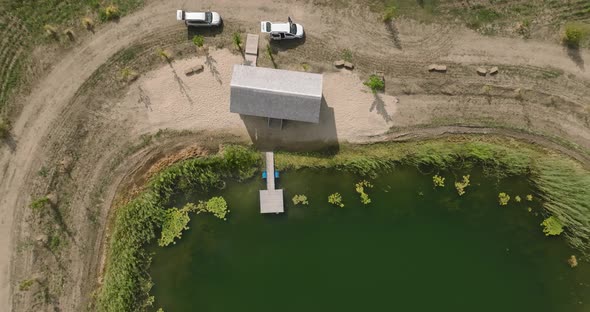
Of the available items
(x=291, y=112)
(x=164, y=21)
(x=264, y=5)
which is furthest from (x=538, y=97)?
(x=164, y=21)

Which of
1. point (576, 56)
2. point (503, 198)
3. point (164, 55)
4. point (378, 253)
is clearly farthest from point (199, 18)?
point (576, 56)

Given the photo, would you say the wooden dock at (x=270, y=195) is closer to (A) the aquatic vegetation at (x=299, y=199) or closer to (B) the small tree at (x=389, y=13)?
(A) the aquatic vegetation at (x=299, y=199)

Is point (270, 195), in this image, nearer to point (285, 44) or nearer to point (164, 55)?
point (285, 44)

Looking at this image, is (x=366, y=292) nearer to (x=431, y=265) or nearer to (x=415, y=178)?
(x=431, y=265)

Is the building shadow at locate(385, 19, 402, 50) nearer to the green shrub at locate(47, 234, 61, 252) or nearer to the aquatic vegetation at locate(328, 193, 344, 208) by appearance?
the aquatic vegetation at locate(328, 193, 344, 208)

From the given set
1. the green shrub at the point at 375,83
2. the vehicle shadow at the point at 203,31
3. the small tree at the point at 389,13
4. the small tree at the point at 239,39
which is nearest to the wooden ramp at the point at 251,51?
the small tree at the point at 239,39
